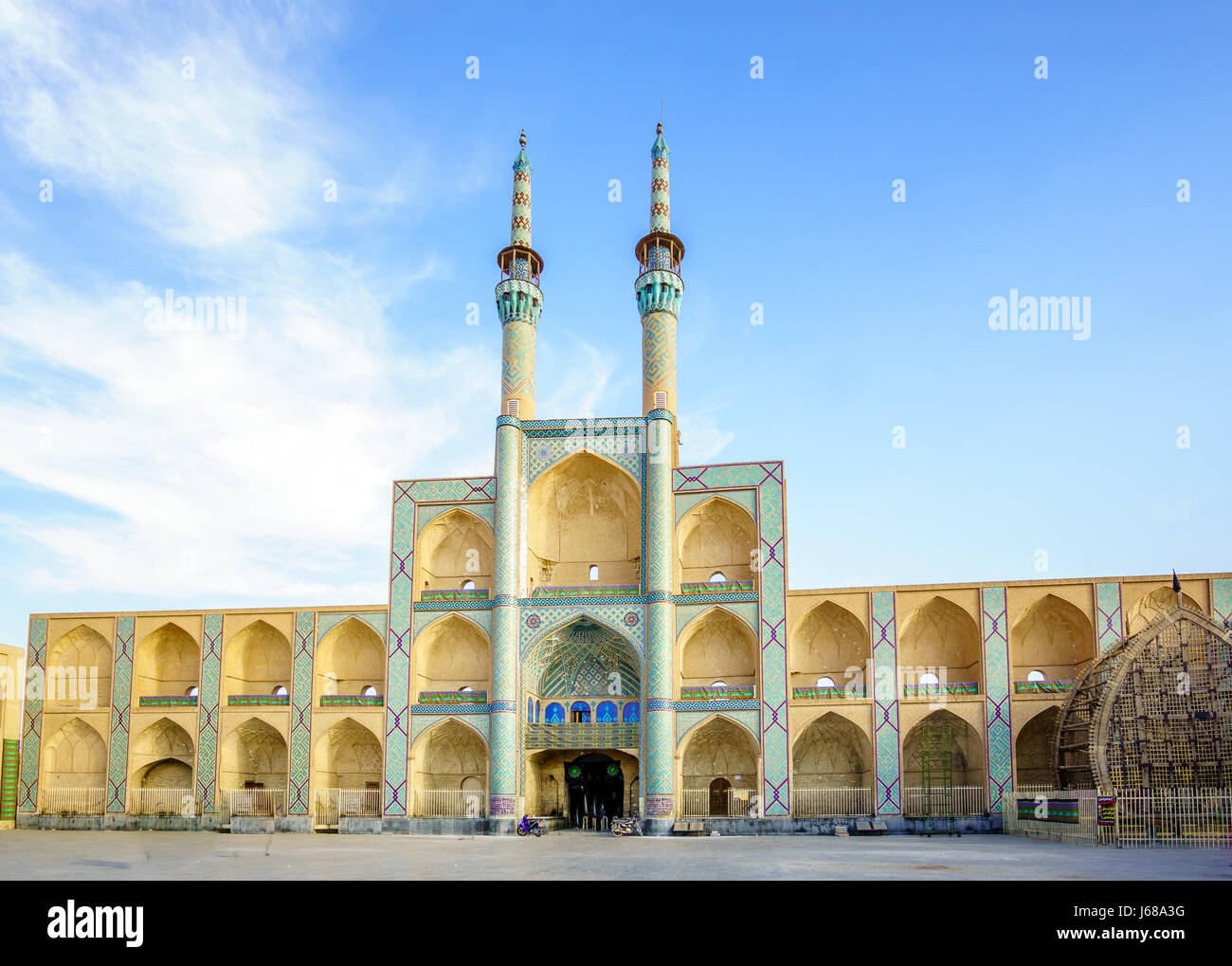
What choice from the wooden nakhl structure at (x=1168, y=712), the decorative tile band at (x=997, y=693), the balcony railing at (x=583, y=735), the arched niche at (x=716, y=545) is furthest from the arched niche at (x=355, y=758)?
the wooden nakhl structure at (x=1168, y=712)

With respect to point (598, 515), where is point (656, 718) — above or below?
below

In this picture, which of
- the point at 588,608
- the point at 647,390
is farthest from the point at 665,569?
the point at 647,390

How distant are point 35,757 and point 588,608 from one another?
56.0 ft

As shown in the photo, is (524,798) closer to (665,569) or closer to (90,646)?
(665,569)

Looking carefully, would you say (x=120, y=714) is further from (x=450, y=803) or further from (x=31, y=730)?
(x=450, y=803)

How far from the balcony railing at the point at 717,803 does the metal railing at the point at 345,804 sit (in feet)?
28.1

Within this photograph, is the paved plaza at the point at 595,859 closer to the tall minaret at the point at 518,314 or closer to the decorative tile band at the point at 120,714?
the decorative tile band at the point at 120,714

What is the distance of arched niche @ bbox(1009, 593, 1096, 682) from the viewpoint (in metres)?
28.8

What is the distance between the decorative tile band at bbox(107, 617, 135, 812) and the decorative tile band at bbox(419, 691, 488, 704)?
30.0 ft

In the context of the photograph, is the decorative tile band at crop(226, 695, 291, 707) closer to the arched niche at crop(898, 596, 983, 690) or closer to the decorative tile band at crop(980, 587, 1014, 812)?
the arched niche at crop(898, 596, 983, 690)

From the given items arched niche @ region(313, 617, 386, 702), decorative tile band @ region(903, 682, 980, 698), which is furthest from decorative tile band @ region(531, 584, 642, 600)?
decorative tile band @ region(903, 682, 980, 698)

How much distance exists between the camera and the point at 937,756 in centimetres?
2855

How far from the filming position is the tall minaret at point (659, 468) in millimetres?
27484

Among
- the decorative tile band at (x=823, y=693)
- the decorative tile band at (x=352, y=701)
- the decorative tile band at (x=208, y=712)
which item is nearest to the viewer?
the decorative tile band at (x=823, y=693)
